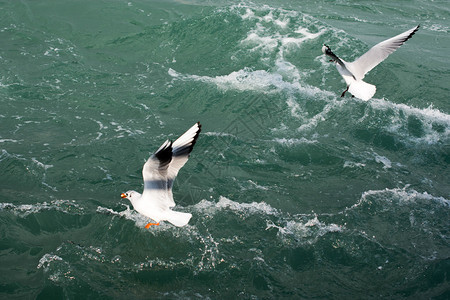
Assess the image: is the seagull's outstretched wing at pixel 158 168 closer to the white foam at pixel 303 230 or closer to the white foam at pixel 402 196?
the white foam at pixel 303 230

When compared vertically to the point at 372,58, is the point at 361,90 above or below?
below

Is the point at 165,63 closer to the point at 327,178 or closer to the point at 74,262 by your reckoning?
the point at 327,178

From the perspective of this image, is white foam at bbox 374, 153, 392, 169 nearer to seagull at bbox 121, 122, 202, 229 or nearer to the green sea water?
the green sea water

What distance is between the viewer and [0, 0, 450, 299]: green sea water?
764 cm

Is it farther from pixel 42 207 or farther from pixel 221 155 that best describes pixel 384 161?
pixel 42 207

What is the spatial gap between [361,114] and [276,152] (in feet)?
9.45

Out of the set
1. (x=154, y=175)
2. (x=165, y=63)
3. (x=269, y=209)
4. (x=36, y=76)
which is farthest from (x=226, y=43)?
(x=154, y=175)

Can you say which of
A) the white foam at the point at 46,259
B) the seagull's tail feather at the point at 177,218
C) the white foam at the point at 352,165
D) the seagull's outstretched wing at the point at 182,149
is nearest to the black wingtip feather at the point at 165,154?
the seagull's outstretched wing at the point at 182,149

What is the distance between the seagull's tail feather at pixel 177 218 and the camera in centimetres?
708

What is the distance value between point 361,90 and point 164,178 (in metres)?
Answer: 4.21

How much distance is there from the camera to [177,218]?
7.16 m

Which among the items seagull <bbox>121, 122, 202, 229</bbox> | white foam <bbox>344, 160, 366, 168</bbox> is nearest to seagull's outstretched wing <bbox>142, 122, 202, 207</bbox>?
seagull <bbox>121, 122, 202, 229</bbox>

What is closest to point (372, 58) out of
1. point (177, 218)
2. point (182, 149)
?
point (182, 149)

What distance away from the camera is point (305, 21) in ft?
55.2
